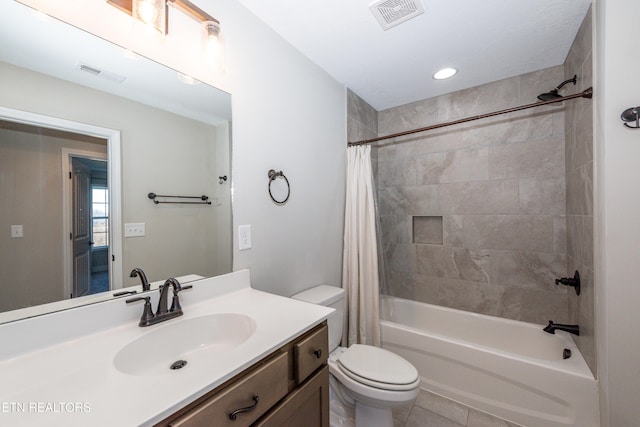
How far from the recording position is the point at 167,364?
87cm

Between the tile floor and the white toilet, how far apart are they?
1.22 feet

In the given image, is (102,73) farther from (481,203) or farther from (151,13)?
(481,203)

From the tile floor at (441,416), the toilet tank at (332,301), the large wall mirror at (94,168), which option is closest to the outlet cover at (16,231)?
the large wall mirror at (94,168)

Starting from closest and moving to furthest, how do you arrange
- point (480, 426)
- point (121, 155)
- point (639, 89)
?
1. point (121, 155)
2. point (639, 89)
3. point (480, 426)

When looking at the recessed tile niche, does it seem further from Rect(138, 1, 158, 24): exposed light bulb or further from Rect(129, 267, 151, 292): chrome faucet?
Rect(138, 1, 158, 24): exposed light bulb

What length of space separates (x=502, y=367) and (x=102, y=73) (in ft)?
8.38

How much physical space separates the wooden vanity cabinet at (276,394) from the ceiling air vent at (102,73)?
115 cm

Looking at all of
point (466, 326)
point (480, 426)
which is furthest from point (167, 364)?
point (466, 326)

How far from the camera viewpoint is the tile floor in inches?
60.6

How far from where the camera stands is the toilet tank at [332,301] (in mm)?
1595

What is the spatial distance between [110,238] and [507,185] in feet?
8.58

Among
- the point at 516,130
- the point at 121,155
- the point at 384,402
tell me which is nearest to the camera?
the point at 121,155

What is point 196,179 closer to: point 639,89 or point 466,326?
point 639,89

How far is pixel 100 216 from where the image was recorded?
92 cm
